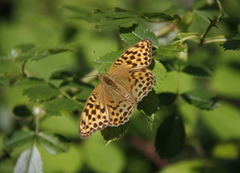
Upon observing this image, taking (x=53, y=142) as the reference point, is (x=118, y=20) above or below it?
above

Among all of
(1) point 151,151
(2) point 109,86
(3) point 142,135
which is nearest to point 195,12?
(2) point 109,86

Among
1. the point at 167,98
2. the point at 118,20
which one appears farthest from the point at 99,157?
the point at 118,20

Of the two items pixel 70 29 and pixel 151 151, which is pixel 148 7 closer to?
pixel 70 29

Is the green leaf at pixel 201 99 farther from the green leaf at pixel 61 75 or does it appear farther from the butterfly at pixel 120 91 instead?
the green leaf at pixel 61 75

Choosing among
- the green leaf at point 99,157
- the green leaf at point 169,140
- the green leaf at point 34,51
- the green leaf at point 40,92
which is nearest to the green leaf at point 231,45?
the green leaf at point 169,140

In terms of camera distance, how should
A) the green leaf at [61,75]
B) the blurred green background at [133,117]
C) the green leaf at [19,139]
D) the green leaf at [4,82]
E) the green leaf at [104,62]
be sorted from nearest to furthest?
the green leaf at [104,62] < the green leaf at [4,82] < the green leaf at [19,139] < the green leaf at [61,75] < the blurred green background at [133,117]

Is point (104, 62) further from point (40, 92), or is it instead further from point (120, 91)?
point (40, 92)
